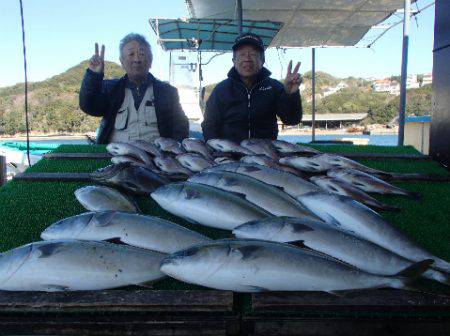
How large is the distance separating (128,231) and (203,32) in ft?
33.7

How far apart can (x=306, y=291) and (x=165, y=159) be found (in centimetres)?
214

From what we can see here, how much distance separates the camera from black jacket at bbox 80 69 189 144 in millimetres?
4867

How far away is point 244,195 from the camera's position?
254 cm

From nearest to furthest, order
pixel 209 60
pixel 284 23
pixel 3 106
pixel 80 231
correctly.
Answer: pixel 80 231 < pixel 284 23 < pixel 209 60 < pixel 3 106

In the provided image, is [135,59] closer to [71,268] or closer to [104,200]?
[104,200]

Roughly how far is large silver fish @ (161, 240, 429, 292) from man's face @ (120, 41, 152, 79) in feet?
12.5

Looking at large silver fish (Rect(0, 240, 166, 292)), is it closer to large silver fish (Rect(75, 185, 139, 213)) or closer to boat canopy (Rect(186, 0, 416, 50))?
large silver fish (Rect(75, 185, 139, 213))

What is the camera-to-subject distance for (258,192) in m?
2.54

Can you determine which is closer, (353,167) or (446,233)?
(446,233)

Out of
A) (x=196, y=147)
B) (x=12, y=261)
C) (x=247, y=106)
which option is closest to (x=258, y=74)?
→ (x=247, y=106)

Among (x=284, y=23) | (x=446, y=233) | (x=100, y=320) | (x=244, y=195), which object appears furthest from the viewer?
(x=284, y=23)

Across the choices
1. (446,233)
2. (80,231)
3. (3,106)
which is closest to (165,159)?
(80,231)

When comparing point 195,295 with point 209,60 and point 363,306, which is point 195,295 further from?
point 209,60

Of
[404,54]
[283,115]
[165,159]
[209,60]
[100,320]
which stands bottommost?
[100,320]
